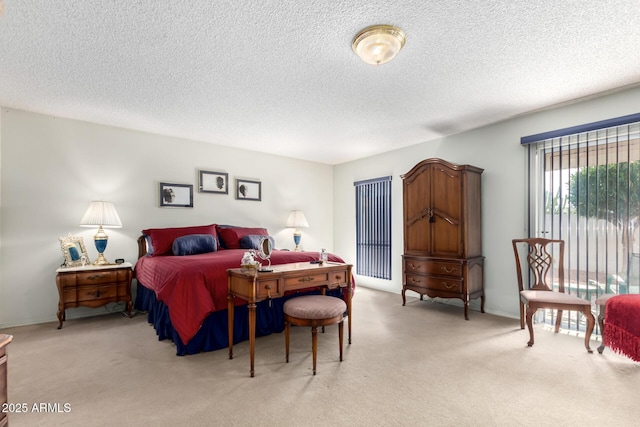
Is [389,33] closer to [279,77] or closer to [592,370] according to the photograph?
[279,77]

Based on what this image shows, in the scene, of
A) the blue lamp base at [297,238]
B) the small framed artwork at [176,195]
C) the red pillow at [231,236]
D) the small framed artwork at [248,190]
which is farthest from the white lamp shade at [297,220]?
the small framed artwork at [176,195]

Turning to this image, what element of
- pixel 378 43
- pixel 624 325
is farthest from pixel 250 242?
pixel 624 325

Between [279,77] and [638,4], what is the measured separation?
7.96ft

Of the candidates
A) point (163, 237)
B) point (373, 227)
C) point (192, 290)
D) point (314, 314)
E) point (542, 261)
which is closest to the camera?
point (314, 314)

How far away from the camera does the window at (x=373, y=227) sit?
5.44 metres

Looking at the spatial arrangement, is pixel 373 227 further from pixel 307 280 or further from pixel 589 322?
pixel 589 322

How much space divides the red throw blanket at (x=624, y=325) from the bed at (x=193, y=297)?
8.07 ft

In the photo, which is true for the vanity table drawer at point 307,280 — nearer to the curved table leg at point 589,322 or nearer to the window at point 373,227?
the curved table leg at point 589,322

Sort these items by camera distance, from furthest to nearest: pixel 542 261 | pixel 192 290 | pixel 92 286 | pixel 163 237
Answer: pixel 163 237 < pixel 92 286 < pixel 542 261 < pixel 192 290

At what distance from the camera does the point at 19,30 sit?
6.95ft

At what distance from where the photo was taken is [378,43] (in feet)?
7.14

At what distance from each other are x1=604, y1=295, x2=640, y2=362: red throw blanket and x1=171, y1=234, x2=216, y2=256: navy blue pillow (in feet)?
13.1

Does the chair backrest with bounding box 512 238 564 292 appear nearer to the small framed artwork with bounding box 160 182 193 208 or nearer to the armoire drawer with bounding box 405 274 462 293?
the armoire drawer with bounding box 405 274 462 293

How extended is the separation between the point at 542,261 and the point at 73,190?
5457 mm
